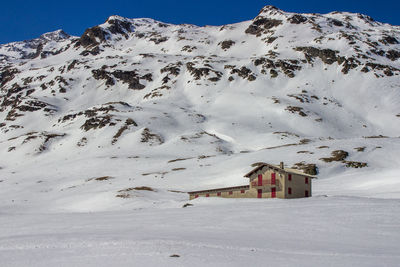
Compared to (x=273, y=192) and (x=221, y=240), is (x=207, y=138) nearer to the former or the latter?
(x=273, y=192)

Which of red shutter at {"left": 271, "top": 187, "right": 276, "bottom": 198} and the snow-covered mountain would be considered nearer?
red shutter at {"left": 271, "top": 187, "right": 276, "bottom": 198}

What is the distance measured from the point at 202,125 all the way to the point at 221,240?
347 feet

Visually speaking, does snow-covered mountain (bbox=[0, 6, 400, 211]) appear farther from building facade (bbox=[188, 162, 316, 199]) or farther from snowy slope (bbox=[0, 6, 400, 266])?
building facade (bbox=[188, 162, 316, 199])

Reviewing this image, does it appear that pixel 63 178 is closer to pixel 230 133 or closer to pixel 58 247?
pixel 230 133

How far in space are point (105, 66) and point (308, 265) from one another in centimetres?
19773

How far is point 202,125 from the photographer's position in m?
122

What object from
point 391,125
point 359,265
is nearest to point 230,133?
point 391,125

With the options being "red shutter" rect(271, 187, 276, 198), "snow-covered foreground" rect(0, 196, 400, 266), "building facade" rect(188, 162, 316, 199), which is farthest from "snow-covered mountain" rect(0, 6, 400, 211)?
"snow-covered foreground" rect(0, 196, 400, 266)

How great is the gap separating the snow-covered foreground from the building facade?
14083 millimetres

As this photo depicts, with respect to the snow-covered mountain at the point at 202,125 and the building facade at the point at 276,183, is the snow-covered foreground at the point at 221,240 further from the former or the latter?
the snow-covered mountain at the point at 202,125

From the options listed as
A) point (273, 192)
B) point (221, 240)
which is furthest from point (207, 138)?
Answer: point (221, 240)

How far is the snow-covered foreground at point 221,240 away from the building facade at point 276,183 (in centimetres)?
1408

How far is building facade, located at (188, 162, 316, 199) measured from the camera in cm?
4019

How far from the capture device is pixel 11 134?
142 metres
